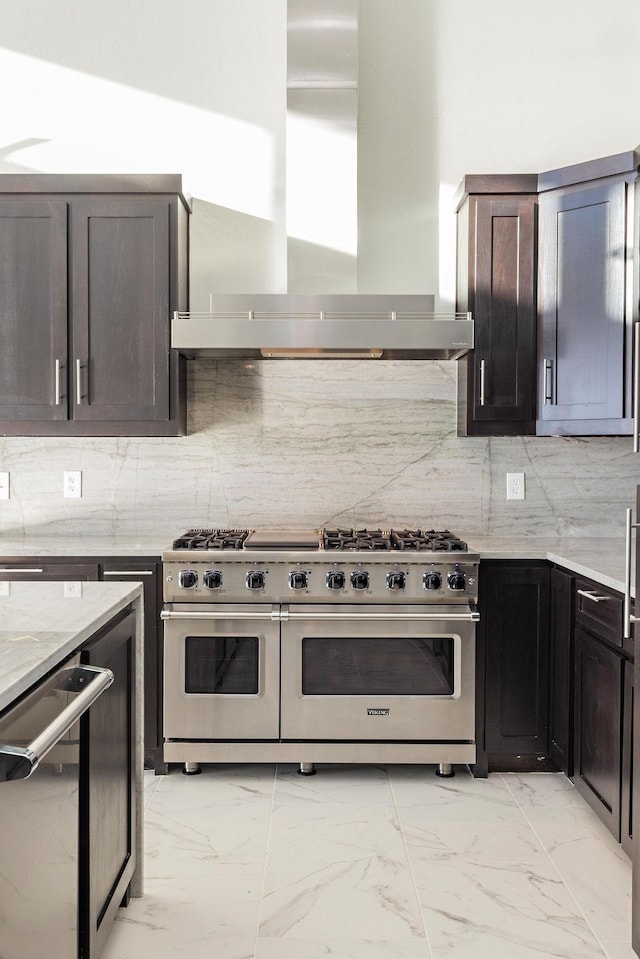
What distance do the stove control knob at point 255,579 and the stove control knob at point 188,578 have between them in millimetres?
207

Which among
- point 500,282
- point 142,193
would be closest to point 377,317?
point 500,282

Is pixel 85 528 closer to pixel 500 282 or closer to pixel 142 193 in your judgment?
pixel 142 193

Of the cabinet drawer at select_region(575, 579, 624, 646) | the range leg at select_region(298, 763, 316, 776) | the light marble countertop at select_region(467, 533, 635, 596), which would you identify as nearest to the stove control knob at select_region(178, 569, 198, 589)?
the range leg at select_region(298, 763, 316, 776)

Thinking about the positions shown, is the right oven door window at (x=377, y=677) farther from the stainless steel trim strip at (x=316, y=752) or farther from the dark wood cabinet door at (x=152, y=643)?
the dark wood cabinet door at (x=152, y=643)

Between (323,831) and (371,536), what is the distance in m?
1.23

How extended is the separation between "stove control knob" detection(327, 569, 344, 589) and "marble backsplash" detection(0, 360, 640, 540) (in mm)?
669

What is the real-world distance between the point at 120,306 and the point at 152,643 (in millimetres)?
1441

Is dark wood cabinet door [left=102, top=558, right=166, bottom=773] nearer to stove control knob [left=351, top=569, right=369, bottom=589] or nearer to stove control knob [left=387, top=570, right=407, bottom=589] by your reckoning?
stove control knob [left=351, top=569, right=369, bottom=589]

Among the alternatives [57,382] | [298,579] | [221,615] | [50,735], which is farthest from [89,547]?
[50,735]

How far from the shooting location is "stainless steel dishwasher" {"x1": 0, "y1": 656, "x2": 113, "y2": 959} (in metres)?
1.20

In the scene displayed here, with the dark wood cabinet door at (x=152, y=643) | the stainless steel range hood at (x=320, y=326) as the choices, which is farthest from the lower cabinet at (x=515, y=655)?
the dark wood cabinet door at (x=152, y=643)

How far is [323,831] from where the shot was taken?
265 cm

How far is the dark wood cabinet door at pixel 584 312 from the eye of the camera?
309 centimetres

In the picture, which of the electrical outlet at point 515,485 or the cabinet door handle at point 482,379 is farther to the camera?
the electrical outlet at point 515,485
